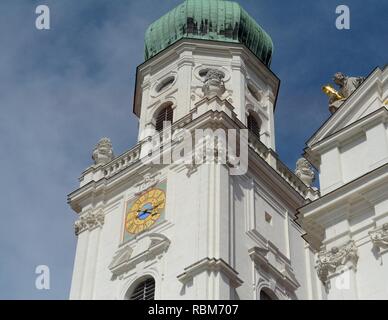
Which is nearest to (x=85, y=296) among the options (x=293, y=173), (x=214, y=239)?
(x=214, y=239)

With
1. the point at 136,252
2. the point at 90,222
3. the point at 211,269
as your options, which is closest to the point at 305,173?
the point at 90,222

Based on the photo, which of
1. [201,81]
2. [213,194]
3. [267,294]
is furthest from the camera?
[201,81]

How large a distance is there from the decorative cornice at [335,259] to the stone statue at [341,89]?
3935mm

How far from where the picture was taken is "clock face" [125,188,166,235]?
32.6 meters

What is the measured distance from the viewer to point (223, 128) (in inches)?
1323

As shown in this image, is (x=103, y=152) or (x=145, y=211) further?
(x=103, y=152)

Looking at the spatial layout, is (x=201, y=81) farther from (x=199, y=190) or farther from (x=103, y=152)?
(x=199, y=190)

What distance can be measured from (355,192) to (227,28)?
1857 cm

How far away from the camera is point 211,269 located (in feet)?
95.2

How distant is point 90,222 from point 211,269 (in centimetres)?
648

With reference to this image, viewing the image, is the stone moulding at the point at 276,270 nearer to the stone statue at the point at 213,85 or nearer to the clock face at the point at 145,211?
the clock face at the point at 145,211

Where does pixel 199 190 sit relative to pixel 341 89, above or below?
above

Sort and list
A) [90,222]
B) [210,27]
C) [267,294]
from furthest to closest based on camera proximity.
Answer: [210,27] → [90,222] → [267,294]

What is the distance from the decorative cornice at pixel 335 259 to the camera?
2097 centimetres
